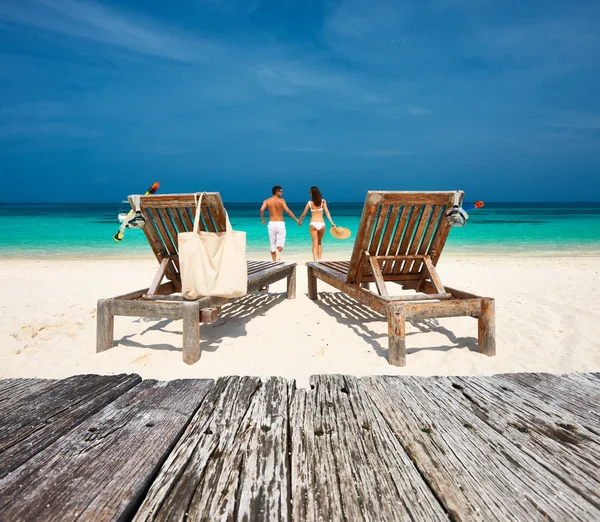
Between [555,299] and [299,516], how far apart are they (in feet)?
19.7

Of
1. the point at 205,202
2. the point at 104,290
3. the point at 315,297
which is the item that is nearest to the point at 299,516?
the point at 205,202

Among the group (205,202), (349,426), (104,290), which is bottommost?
(104,290)

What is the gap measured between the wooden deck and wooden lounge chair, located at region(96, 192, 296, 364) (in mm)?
1579

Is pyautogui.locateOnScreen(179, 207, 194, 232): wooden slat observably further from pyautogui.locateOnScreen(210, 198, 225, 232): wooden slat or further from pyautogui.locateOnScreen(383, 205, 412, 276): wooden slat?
pyautogui.locateOnScreen(383, 205, 412, 276): wooden slat

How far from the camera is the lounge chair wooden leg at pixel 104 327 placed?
3.81m

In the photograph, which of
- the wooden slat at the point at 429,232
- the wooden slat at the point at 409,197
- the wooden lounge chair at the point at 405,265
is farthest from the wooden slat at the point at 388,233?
the wooden slat at the point at 429,232

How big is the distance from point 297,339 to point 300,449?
2935mm

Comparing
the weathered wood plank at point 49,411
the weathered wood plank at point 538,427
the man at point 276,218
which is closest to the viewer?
the weathered wood plank at point 538,427

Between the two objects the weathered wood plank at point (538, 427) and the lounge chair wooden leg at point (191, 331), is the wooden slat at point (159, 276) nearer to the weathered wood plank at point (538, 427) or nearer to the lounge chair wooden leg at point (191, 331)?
the lounge chair wooden leg at point (191, 331)

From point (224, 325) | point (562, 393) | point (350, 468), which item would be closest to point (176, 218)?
point (224, 325)

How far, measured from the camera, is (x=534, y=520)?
105 centimetres

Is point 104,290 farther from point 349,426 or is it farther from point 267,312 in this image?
point 349,426

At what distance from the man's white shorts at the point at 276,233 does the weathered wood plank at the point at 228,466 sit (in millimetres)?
7261

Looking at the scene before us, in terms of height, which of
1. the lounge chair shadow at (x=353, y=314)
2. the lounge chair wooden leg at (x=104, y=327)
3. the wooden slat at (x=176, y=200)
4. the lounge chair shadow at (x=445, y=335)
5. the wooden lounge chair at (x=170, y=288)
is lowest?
the lounge chair shadow at (x=353, y=314)
